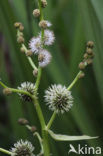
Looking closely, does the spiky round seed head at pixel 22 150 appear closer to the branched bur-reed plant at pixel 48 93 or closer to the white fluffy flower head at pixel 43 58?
the branched bur-reed plant at pixel 48 93

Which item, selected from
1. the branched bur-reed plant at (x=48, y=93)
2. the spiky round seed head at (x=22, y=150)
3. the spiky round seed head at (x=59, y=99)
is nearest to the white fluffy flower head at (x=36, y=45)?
the branched bur-reed plant at (x=48, y=93)

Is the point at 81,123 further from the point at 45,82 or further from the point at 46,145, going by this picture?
the point at 46,145

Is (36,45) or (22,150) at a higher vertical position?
(36,45)

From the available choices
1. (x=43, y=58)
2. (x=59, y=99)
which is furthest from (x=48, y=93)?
(x=43, y=58)

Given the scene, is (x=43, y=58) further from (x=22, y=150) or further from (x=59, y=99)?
(x=22, y=150)

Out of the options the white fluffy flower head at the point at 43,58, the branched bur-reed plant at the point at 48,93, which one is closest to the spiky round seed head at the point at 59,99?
the branched bur-reed plant at the point at 48,93

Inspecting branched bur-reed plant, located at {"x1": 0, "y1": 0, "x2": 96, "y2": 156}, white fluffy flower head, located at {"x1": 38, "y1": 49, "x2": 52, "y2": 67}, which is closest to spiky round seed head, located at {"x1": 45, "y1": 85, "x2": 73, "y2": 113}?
branched bur-reed plant, located at {"x1": 0, "y1": 0, "x2": 96, "y2": 156}

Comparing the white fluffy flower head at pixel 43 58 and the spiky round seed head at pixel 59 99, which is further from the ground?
the white fluffy flower head at pixel 43 58

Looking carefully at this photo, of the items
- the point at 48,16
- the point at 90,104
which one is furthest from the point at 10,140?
the point at 48,16

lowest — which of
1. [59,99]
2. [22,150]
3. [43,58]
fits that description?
[22,150]

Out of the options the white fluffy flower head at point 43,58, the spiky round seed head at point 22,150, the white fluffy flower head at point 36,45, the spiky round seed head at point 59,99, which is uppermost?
the white fluffy flower head at point 36,45

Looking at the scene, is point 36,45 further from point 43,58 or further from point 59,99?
point 59,99
